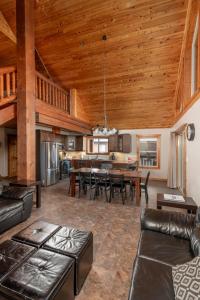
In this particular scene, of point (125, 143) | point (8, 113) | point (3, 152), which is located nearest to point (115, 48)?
point (8, 113)

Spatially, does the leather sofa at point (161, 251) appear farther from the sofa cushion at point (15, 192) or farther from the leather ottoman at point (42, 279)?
the sofa cushion at point (15, 192)

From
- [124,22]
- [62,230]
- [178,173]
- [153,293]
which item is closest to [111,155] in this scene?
[178,173]

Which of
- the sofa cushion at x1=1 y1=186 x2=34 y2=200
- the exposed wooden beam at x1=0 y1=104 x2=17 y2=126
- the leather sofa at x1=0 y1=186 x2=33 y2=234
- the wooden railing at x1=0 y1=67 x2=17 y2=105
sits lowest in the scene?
the leather sofa at x1=0 y1=186 x2=33 y2=234

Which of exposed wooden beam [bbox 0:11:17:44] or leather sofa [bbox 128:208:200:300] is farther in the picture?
exposed wooden beam [bbox 0:11:17:44]

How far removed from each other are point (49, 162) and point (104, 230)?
13.6 ft

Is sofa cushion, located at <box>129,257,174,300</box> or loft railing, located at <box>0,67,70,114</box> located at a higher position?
loft railing, located at <box>0,67,70,114</box>

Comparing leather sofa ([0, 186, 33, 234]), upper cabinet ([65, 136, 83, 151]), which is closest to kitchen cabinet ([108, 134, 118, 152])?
upper cabinet ([65, 136, 83, 151])

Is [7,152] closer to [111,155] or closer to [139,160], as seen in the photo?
[111,155]

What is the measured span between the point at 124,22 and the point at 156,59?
144 cm

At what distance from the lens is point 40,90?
5059 millimetres

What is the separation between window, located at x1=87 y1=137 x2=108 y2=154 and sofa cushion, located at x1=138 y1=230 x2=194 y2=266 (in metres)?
6.98

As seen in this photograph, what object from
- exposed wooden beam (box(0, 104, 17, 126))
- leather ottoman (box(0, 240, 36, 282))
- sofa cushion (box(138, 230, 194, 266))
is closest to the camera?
leather ottoman (box(0, 240, 36, 282))

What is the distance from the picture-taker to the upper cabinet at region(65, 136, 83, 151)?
891 cm

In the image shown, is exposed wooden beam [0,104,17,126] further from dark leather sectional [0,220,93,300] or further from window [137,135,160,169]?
window [137,135,160,169]
